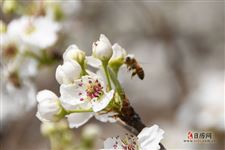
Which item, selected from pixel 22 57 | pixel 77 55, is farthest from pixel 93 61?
pixel 22 57

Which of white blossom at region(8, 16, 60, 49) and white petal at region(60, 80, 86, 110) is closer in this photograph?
white petal at region(60, 80, 86, 110)

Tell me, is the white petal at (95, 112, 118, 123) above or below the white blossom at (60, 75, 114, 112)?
below

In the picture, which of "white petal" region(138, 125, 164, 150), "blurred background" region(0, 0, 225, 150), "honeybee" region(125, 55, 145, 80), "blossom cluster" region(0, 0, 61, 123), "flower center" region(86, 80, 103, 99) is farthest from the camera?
"blurred background" region(0, 0, 225, 150)

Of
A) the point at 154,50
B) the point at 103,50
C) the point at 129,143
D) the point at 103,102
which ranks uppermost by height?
the point at 103,50

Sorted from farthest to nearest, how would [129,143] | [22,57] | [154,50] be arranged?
[154,50] → [22,57] → [129,143]

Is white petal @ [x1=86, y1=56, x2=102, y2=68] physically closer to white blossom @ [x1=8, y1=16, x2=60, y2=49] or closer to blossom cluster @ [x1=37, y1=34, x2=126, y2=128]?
blossom cluster @ [x1=37, y1=34, x2=126, y2=128]

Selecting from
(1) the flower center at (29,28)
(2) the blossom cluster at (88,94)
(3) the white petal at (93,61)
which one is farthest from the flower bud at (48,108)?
(1) the flower center at (29,28)

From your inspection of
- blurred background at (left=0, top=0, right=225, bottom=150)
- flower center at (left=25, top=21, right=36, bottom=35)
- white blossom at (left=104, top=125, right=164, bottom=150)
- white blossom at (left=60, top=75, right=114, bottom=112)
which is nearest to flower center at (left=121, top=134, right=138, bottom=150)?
white blossom at (left=104, top=125, right=164, bottom=150)

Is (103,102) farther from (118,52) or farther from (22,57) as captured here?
(22,57)
